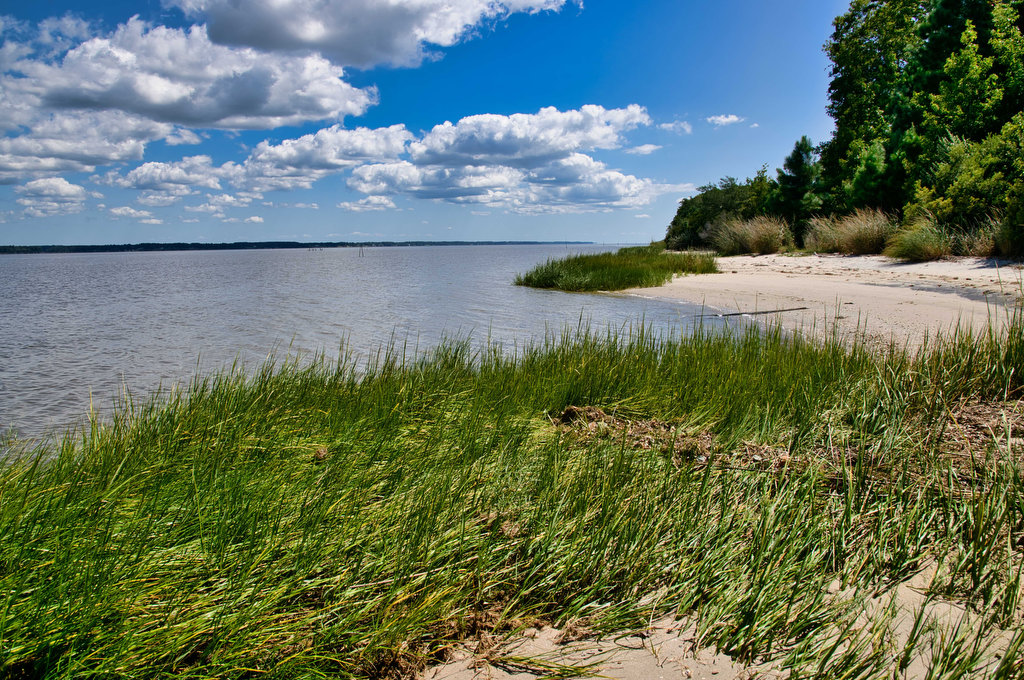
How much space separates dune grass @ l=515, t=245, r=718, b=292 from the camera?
63.8 ft

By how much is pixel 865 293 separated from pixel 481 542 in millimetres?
12882

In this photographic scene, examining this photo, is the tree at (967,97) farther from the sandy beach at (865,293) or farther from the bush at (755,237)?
the bush at (755,237)

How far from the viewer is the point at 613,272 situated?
19.8 m

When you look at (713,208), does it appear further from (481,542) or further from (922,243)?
(481,542)

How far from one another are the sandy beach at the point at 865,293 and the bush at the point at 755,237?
17.1 feet

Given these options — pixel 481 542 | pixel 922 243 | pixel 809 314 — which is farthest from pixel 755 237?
pixel 481 542

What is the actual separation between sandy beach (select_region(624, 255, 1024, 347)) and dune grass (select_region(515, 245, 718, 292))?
30.0 inches

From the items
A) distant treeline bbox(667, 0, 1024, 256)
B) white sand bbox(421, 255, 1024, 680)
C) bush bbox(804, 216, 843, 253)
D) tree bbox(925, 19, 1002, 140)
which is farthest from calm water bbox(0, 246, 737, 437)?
tree bbox(925, 19, 1002, 140)

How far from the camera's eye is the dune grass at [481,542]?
5.65 feet

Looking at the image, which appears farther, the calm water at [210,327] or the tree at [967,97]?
the tree at [967,97]

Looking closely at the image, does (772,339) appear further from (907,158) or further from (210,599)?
(907,158)

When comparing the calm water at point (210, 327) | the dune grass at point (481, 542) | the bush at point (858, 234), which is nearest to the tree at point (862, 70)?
the bush at point (858, 234)

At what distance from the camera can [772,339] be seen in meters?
5.63

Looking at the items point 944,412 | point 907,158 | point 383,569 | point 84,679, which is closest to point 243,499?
point 383,569
